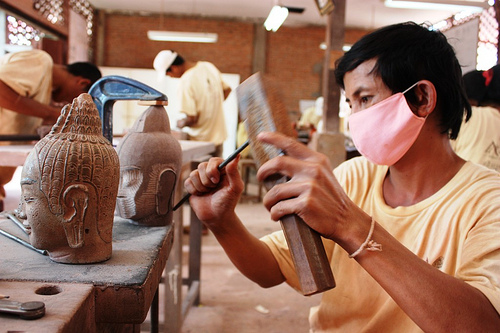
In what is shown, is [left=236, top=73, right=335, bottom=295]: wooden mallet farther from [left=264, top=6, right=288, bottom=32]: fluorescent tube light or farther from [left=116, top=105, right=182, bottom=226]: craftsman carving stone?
[left=264, top=6, right=288, bottom=32]: fluorescent tube light

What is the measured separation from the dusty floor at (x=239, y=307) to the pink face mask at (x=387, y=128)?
1805 mm

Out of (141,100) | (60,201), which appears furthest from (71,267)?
(141,100)

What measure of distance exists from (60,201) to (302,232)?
582 millimetres

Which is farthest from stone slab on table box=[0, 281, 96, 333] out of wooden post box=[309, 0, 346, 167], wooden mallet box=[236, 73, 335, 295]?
wooden post box=[309, 0, 346, 167]

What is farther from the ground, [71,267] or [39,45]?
[39,45]

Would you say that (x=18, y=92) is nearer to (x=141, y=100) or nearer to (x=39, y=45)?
(x=141, y=100)

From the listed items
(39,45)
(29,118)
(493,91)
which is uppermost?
(39,45)

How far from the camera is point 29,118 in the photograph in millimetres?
3234

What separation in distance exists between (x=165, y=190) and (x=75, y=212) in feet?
1.64

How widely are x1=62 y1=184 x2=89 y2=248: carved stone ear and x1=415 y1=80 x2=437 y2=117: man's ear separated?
103cm

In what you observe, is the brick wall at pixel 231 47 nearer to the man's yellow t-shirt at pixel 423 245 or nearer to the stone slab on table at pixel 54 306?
the man's yellow t-shirt at pixel 423 245

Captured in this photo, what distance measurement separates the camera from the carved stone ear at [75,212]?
100 cm

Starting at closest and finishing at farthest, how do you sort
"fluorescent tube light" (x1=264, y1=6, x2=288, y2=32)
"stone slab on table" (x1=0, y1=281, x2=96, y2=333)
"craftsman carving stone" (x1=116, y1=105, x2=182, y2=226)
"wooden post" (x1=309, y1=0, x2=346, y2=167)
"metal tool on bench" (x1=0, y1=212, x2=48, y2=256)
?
"stone slab on table" (x1=0, y1=281, x2=96, y2=333)
"metal tool on bench" (x1=0, y1=212, x2=48, y2=256)
"craftsman carving stone" (x1=116, y1=105, x2=182, y2=226)
"wooden post" (x1=309, y1=0, x2=346, y2=167)
"fluorescent tube light" (x1=264, y1=6, x2=288, y2=32)

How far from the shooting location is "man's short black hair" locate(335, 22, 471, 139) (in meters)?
1.28
